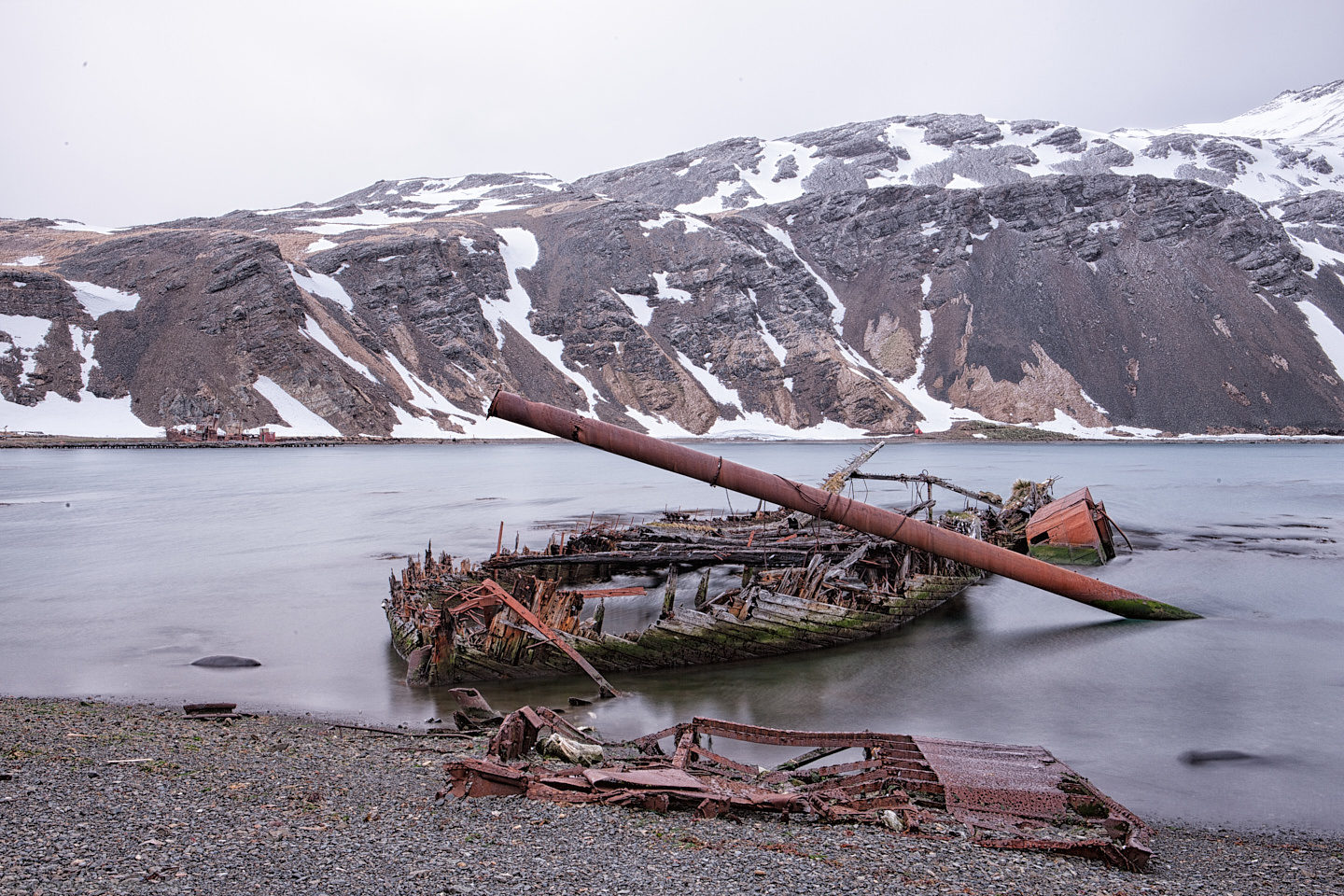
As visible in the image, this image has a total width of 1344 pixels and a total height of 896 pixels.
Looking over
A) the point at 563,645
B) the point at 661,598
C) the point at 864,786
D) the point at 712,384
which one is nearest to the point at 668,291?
the point at 712,384

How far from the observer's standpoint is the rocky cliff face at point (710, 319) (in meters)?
88.3

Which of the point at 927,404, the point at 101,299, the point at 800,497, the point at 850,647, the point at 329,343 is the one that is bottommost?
the point at 850,647

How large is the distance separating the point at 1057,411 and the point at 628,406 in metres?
58.1

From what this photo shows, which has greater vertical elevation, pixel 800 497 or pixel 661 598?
pixel 800 497

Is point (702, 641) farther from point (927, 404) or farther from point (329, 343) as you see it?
point (927, 404)

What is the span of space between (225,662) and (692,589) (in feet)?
43.6

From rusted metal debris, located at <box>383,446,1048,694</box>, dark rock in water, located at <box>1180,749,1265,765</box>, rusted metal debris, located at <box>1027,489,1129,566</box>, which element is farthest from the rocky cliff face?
dark rock in water, located at <box>1180,749,1265,765</box>

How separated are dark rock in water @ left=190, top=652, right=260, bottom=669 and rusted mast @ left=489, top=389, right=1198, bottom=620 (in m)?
8.57

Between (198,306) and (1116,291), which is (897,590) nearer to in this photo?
(198,306)

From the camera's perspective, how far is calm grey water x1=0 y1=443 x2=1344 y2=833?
40.9 ft

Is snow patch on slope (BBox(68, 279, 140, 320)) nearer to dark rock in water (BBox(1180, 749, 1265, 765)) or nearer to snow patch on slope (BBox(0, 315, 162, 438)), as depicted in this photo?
snow patch on slope (BBox(0, 315, 162, 438))

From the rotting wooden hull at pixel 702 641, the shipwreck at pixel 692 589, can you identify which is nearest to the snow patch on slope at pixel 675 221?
the shipwreck at pixel 692 589

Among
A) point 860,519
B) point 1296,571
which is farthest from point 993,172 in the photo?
point 860,519

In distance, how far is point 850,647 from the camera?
57.6ft
